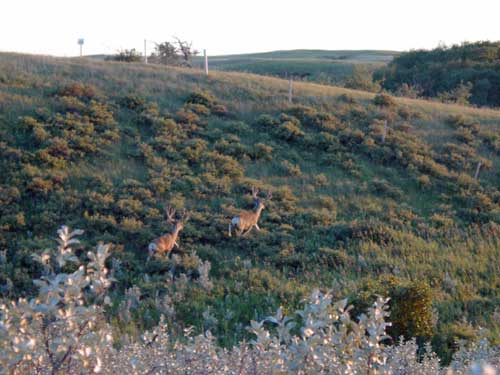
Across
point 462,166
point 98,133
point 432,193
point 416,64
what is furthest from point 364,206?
point 416,64

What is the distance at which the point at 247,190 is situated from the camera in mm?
16078

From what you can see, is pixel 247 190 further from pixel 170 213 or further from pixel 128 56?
pixel 128 56

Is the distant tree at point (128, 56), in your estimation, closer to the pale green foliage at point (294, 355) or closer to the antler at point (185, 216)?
the antler at point (185, 216)

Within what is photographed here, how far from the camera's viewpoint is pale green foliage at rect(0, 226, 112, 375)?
3344 mm

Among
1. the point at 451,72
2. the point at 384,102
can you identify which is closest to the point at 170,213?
the point at 384,102

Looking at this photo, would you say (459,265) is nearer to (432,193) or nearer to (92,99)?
(432,193)

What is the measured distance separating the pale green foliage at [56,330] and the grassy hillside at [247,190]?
5.52 m

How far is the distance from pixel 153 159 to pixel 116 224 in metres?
3.61

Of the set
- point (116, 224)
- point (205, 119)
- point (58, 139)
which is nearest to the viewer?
point (116, 224)

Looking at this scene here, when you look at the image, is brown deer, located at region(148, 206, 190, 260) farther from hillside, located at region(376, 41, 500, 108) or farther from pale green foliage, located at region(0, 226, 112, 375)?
hillside, located at region(376, 41, 500, 108)

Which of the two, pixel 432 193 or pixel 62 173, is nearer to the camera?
pixel 62 173

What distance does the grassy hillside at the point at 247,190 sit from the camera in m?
10.8

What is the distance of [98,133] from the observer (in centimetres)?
1833

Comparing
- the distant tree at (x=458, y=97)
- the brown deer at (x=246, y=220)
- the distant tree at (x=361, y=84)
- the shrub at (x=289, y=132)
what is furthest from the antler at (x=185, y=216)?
the distant tree at (x=361, y=84)
